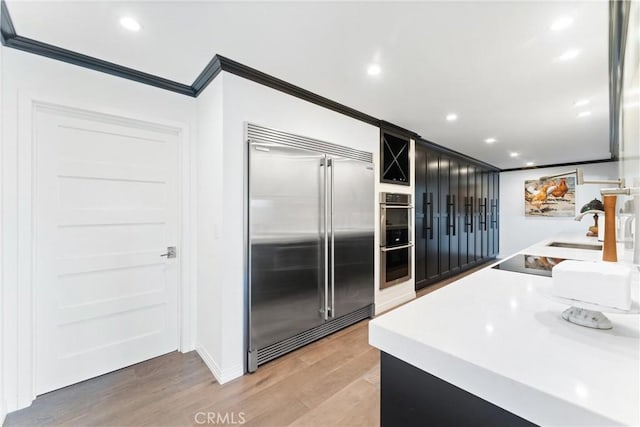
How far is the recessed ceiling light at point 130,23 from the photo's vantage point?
5.35 feet

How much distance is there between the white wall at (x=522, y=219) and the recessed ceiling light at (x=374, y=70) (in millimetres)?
6605

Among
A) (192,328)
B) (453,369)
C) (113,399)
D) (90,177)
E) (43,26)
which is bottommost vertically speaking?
(113,399)

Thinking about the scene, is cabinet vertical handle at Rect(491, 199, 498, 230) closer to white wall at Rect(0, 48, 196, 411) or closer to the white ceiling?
the white ceiling

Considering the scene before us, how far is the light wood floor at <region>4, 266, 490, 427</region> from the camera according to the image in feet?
5.59

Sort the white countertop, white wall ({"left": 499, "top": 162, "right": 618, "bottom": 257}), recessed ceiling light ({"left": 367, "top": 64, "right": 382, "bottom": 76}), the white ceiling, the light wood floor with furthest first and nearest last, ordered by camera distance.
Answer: white wall ({"left": 499, "top": 162, "right": 618, "bottom": 257}) < recessed ceiling light ({"left": 367, "top": 64, "right": 382, "bottom": 76}) < the light wood floor < the white ceiling < the white countertop

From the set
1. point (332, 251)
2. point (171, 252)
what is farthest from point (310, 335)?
point (171, 252)

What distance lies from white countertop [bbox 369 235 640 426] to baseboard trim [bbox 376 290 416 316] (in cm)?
251

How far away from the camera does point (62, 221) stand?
2.00 metres

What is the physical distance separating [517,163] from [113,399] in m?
8.10

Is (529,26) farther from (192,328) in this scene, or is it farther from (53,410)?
(53,410)

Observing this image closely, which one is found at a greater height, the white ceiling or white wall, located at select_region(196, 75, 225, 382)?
the white ceiling

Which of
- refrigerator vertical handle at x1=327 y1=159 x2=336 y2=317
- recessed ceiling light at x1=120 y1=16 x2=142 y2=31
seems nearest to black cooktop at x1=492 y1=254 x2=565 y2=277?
refrigerator vertical handle at x1=327 y1=159 x2=336 y2=317

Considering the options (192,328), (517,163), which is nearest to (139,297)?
(192,328)

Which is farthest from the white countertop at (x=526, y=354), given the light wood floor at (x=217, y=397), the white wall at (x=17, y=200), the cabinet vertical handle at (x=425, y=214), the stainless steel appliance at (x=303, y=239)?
the cabinet vertical handle at (x=425, y=214)
